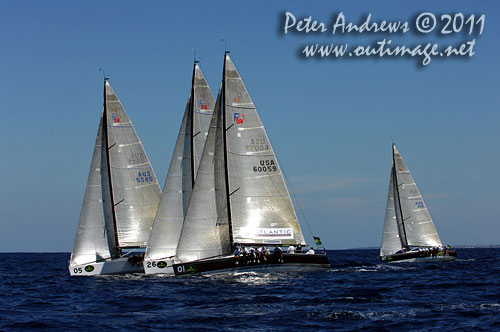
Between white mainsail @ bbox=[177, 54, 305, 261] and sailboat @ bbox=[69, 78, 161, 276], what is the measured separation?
9866 mm


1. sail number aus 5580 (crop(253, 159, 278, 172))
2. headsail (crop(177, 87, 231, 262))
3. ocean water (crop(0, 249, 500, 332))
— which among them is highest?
sail number aus 5580 (crop(253, 159, 278, 172))

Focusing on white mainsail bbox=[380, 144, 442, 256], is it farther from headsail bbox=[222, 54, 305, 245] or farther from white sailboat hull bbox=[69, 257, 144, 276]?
headsail bbox=[222, 54, 305, 245]

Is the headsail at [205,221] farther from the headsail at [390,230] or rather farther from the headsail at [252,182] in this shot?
the headsail at [390,230]

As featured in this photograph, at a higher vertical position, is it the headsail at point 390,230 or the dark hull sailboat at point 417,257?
the headsail at point 390,230

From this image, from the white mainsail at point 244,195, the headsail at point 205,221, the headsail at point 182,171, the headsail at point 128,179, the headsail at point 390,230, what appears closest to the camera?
the headsail at point 205,221

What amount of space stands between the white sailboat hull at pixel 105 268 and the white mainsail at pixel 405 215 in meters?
32.2

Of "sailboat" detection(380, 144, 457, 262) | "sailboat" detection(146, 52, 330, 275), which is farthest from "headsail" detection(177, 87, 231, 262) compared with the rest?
"sailboat" detection(380, 144, 457, 262)

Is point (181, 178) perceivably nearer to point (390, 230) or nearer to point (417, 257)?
point (417, 257)

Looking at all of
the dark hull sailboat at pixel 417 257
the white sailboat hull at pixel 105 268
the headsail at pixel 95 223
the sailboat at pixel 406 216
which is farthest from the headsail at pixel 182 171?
the sailboat at pixel 406 216

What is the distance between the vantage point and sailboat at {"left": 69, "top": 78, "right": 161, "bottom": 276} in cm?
5016

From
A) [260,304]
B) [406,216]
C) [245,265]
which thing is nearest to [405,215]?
[406,216]

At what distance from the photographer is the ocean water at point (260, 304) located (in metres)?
24.1

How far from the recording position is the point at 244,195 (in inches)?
1683

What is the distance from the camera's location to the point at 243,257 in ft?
133
